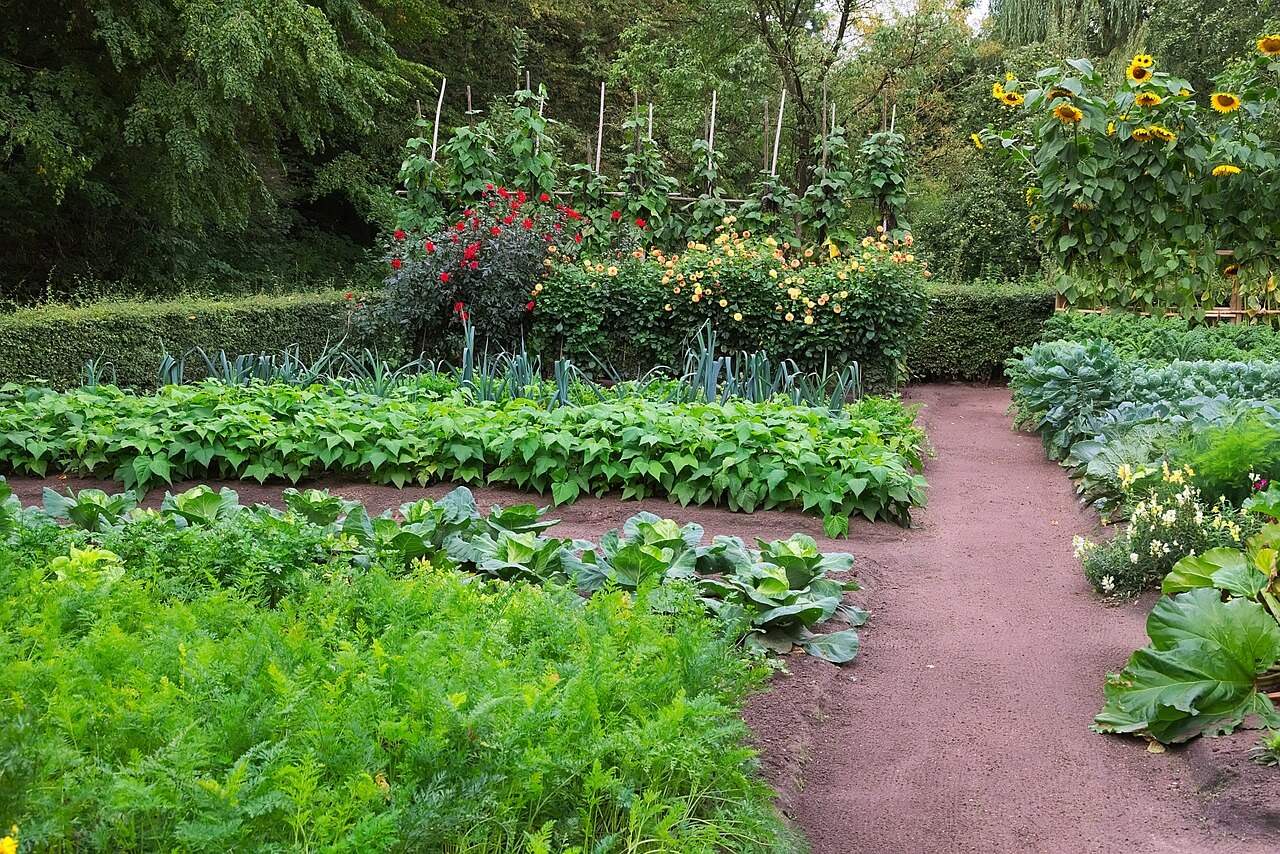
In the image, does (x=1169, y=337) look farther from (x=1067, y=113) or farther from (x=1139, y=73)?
(x=1139, y=73)

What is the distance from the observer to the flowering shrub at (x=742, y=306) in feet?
31.4

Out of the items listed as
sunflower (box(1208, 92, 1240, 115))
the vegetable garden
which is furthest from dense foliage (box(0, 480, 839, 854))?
sunflower (box(1208, 92, 1240, 115))

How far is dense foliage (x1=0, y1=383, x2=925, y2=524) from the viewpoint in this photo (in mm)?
5941

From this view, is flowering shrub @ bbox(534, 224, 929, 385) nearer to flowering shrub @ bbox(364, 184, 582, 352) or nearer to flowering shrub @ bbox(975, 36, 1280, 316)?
flowering shrub @ bbox(364, 184, 582, 352)

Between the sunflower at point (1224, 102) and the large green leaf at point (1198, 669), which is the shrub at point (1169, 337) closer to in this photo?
the sunflower at point (1224, 102)

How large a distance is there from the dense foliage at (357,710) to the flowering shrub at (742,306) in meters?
6.34

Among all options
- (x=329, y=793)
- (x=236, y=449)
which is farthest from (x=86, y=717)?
(x=236, y=449)

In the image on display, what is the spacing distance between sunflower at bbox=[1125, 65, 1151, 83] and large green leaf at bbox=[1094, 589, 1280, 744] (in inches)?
313

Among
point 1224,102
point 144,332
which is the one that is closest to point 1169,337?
point 1224,102

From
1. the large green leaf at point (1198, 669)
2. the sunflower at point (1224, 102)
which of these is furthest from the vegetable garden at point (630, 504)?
the sunflower at point (1224, 102)

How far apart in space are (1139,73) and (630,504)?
706 cm

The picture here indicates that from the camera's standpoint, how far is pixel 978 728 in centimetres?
350

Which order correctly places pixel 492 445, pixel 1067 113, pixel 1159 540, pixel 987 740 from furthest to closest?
pixel 1067 113
pixel 492 445
pixel 1159 540
pixel 987 740

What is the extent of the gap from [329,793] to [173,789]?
28 cm
